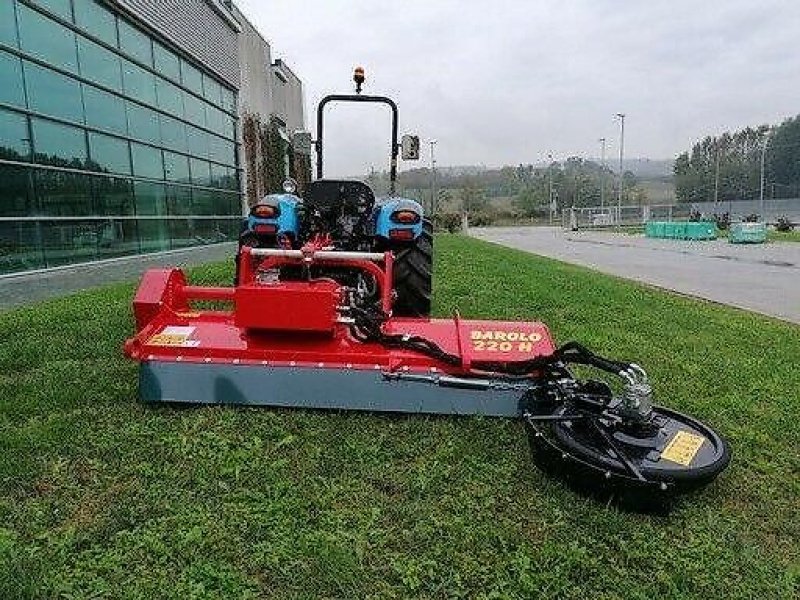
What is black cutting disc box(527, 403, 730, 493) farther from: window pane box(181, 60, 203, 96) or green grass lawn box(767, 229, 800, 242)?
green grass lawn box(767, 229, 800, 242)

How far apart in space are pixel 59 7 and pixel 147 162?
340 centimetres

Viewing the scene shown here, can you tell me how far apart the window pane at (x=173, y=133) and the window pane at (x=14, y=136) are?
4987mm

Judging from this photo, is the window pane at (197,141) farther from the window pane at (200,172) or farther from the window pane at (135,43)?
the window pane at (135,43)

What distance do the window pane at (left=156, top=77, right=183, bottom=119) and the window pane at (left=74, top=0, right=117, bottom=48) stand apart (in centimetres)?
199

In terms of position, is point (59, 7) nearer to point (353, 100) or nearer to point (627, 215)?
point (353, 100)

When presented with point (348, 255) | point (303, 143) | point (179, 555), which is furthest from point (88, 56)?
point (179, 555)

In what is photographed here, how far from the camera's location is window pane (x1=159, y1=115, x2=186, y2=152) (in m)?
13.6

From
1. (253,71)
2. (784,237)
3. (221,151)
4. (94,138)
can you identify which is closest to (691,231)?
(784,237)

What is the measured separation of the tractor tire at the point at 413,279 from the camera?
5.05m

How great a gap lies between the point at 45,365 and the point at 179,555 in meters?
2.67

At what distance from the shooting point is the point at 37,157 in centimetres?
887

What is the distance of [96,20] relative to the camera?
10867 millimetres

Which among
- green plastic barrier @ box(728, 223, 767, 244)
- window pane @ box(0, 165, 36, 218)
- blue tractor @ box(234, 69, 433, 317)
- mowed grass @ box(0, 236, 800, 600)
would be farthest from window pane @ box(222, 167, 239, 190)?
green plastic barrier @ box(728, 223, 767, 244)

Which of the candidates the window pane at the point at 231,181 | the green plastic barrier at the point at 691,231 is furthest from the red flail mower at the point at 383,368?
the green plastic barrier at the point at 691,231
